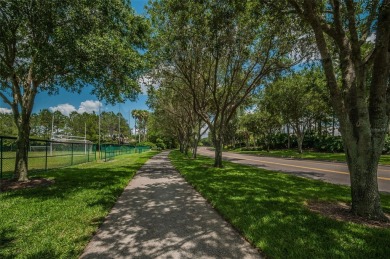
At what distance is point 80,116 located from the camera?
293ft

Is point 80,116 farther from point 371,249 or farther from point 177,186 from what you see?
point 371,249

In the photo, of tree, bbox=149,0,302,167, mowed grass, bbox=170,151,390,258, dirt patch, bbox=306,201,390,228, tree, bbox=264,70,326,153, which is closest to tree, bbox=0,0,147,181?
tree, bbox=149,0,302,167

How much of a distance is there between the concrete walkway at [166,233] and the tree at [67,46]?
Result: 489 centimetres

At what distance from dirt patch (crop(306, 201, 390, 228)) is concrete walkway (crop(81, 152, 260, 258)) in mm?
2404

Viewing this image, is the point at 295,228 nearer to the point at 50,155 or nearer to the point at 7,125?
the point at 50,155

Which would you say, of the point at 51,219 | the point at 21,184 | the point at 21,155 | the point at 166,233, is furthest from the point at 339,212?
the point at 21,155

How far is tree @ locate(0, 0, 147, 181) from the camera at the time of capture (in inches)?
283

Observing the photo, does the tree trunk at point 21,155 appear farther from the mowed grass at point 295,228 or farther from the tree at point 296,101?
the tree at point 296,101

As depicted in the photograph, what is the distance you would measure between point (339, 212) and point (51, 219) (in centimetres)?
633

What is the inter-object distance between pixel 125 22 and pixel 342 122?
28.8 ft

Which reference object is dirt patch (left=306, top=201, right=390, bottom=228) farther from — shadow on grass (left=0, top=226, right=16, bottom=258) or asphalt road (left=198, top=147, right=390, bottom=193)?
shadow on grass (left=0, top=226, right=16, bottom=258)

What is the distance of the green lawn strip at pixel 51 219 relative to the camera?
11.4ft

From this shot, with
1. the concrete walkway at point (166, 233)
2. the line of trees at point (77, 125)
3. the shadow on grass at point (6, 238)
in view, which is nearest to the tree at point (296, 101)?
the concrete walkway at point (166, 233)

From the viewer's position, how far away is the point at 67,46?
7.27 m
